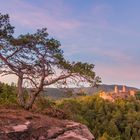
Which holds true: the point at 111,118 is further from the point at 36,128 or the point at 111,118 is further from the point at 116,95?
the point at 36,128

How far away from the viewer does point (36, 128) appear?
51.6 ft

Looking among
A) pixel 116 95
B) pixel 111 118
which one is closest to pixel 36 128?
pixel 111 118

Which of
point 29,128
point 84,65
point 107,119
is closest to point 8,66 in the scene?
point 84,65

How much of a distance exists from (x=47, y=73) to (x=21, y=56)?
1550mm

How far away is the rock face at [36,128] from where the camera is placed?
1509 cm

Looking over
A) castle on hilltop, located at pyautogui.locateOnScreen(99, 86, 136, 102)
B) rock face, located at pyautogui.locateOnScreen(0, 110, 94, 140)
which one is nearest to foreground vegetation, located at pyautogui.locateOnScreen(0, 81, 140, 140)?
castle on hilltop, located at pyautogui.locateOnScreen(99, 86, 136, 102)

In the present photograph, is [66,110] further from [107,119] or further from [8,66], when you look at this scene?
[107,119]

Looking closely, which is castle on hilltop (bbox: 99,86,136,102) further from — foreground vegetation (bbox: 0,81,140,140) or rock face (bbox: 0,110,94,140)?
rock face (bbox: 0,110,94,140)

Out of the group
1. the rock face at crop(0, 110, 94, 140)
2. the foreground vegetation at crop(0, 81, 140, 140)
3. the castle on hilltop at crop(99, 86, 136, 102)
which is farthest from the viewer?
the castle on hilltop at crop(99, 86, 136, 102)

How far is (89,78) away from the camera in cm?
1905

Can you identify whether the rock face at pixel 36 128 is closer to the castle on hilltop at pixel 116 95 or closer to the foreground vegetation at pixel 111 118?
the foreground vegetation at pixel 111 118

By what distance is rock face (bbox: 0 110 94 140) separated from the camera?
15.1m

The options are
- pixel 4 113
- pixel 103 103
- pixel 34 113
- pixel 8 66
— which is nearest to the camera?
pixel 4 113

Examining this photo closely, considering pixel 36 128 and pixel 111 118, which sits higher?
pixel 36 128
